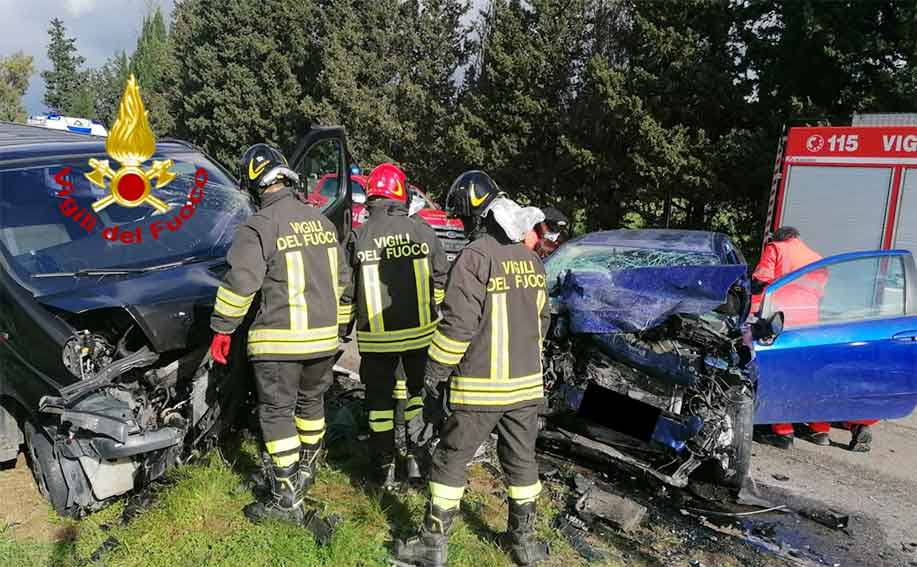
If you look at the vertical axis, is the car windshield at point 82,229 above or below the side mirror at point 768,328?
above

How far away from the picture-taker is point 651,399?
413 cm

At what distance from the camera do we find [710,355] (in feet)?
13.0

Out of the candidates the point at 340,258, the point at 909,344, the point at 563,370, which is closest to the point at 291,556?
the point at 340,258

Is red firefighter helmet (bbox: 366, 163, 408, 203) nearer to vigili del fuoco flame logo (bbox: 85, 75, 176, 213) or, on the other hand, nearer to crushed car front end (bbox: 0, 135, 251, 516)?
crushed car front end (bbox: 0, 135, 251, 516)

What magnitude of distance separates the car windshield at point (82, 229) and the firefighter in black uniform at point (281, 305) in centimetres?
80

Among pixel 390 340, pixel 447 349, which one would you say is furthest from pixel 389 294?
pixel 447 349

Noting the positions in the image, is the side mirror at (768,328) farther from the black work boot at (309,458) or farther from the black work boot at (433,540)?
the black work boot at (309,458)

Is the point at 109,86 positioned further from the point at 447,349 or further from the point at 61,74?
the point at 447,349

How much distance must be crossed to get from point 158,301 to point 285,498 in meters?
1.14

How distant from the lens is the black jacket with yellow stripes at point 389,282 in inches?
145

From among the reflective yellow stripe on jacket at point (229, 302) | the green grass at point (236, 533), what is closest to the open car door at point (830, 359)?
the green grass at point (236, 533)

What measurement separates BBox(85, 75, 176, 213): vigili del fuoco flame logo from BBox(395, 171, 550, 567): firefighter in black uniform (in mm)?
2210

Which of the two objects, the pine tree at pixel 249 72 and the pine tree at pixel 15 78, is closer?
the pine tree at pixel 249 72

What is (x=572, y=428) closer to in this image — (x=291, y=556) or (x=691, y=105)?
(x=291, y=556)
